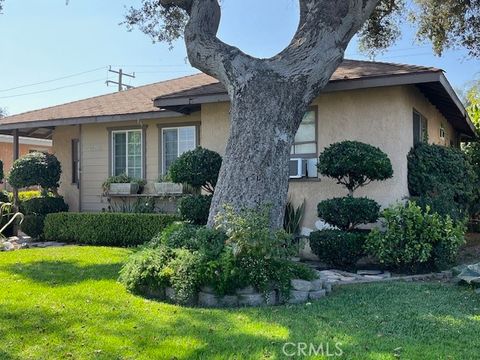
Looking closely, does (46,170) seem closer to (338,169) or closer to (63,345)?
(338,169)

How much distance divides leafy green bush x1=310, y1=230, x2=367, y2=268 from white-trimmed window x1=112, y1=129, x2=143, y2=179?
632 cm

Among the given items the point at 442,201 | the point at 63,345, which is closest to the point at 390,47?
the point at 442,201

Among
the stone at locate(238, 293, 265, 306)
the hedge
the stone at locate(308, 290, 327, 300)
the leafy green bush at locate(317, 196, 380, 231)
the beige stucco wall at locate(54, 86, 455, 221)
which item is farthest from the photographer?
the hedge

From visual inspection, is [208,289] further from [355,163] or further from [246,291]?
[355,163]

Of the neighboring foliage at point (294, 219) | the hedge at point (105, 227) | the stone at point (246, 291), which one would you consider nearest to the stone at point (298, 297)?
the stone at point (246, 291)

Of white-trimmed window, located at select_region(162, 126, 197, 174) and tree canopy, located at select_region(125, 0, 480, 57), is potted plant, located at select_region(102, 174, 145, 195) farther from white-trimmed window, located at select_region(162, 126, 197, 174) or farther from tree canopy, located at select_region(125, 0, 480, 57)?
tree canopy, located at select_region(125, 0, 480, 57)

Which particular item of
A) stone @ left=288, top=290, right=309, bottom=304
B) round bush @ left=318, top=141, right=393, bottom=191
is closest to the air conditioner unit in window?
round bush @ left=318, top=141, right=393, bottom=191

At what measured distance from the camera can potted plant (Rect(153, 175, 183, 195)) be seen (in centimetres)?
1186

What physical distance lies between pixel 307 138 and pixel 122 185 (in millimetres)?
5316

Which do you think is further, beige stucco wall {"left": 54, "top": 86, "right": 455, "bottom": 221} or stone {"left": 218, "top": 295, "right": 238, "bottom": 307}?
beige stucco wall {"left": 54, "top": 86, "right": 455, "bottom": 221}

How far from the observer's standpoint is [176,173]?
32.5 feet

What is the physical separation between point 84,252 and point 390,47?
32.0 ft

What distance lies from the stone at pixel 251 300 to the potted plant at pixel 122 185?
7464 mm

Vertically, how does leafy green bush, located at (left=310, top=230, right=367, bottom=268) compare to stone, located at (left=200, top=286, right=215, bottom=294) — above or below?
above
